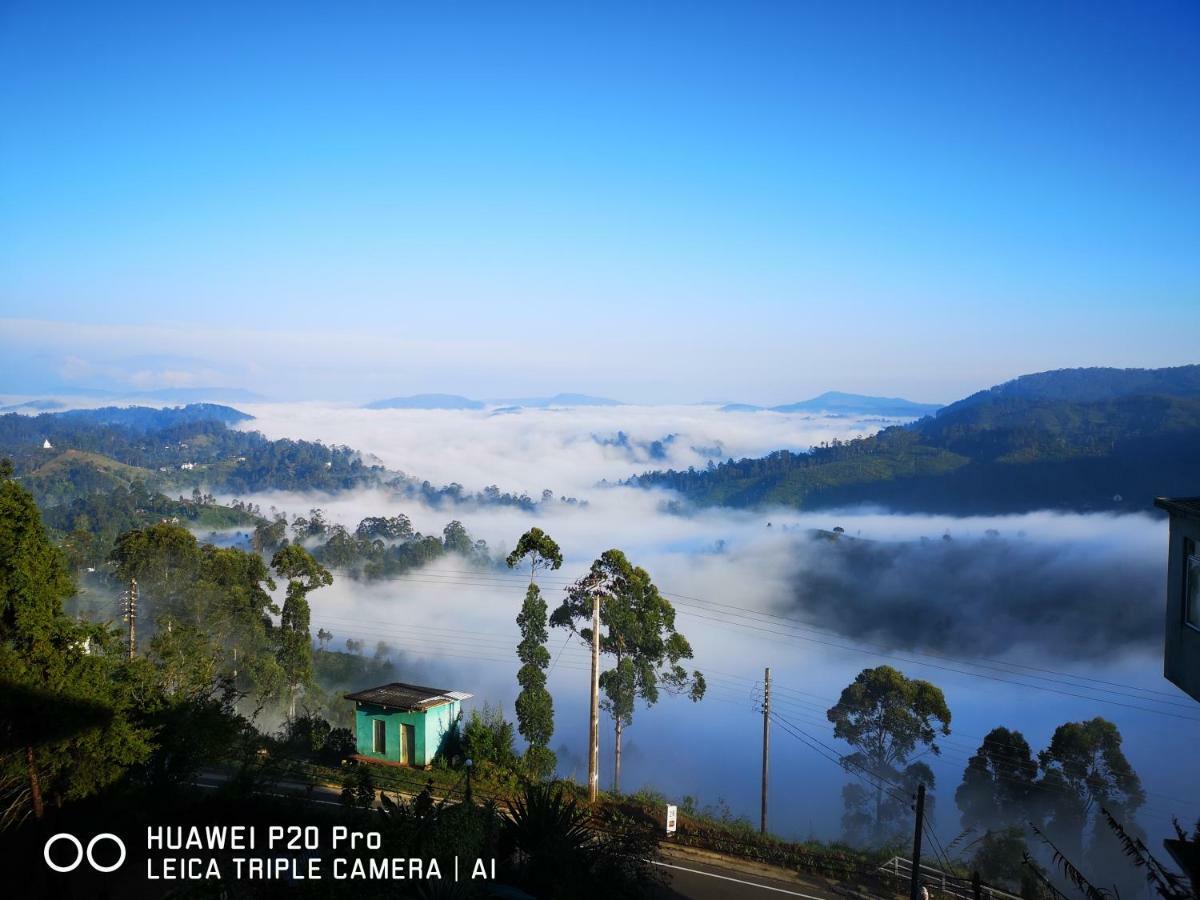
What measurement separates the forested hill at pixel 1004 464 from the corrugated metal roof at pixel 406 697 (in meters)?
94.8

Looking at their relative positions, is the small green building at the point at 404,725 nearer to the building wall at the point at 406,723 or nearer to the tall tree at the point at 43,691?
the building wall at the point at 406,723

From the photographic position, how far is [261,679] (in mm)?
29766

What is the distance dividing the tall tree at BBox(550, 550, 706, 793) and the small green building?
16.9 ft

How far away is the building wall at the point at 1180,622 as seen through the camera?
30.7 feet

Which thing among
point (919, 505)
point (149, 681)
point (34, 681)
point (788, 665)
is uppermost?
point (34, 681)

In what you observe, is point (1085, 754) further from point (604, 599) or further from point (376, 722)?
point (376, 722)

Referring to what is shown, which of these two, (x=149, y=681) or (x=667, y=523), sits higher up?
(x=149, y=681)

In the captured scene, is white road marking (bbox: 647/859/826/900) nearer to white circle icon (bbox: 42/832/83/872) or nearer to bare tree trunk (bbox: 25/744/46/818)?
white circle icon (bbox: 42/832/83/872)

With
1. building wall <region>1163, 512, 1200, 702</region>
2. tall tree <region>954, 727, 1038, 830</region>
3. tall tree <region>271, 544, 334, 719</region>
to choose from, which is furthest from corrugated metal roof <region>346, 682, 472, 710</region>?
tall tree <region>954, 727, 1038, 830</region>

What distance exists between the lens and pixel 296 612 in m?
29.3

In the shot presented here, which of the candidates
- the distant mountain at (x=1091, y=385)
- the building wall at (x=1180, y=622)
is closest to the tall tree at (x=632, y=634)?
the building wall at (x=1180, y=622)

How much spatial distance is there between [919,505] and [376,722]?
365 feet

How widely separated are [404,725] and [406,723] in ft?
0.29

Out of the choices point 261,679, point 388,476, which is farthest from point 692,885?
point 388,476
